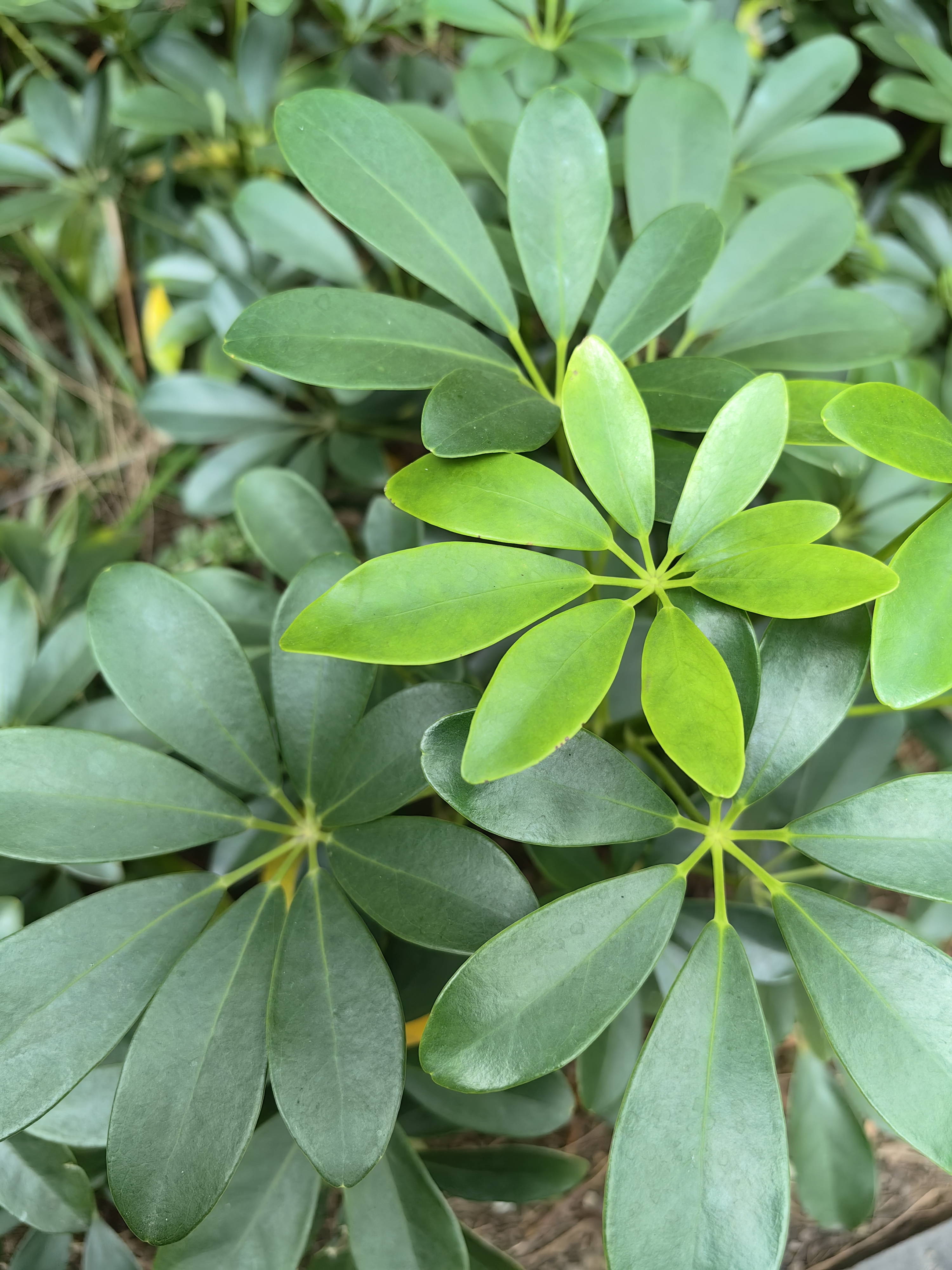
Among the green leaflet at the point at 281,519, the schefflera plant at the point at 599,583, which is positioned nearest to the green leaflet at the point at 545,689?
the schefflera plant at the point at 599,583

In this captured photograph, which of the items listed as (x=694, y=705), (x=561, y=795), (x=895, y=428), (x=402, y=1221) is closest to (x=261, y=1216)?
(x=402, y=1221)

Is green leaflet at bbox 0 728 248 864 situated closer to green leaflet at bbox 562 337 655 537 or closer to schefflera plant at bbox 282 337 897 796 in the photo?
schefflera plant at bbox 282 337 897 796

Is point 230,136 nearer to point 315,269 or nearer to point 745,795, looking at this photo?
point 315,269

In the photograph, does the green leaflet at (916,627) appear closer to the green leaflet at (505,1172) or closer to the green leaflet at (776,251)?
the green leaflet at (776,251)

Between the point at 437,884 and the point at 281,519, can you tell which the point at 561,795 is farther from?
the point at 281,519

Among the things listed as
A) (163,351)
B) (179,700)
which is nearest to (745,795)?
(179,700)

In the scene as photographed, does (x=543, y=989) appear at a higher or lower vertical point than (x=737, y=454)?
lower
